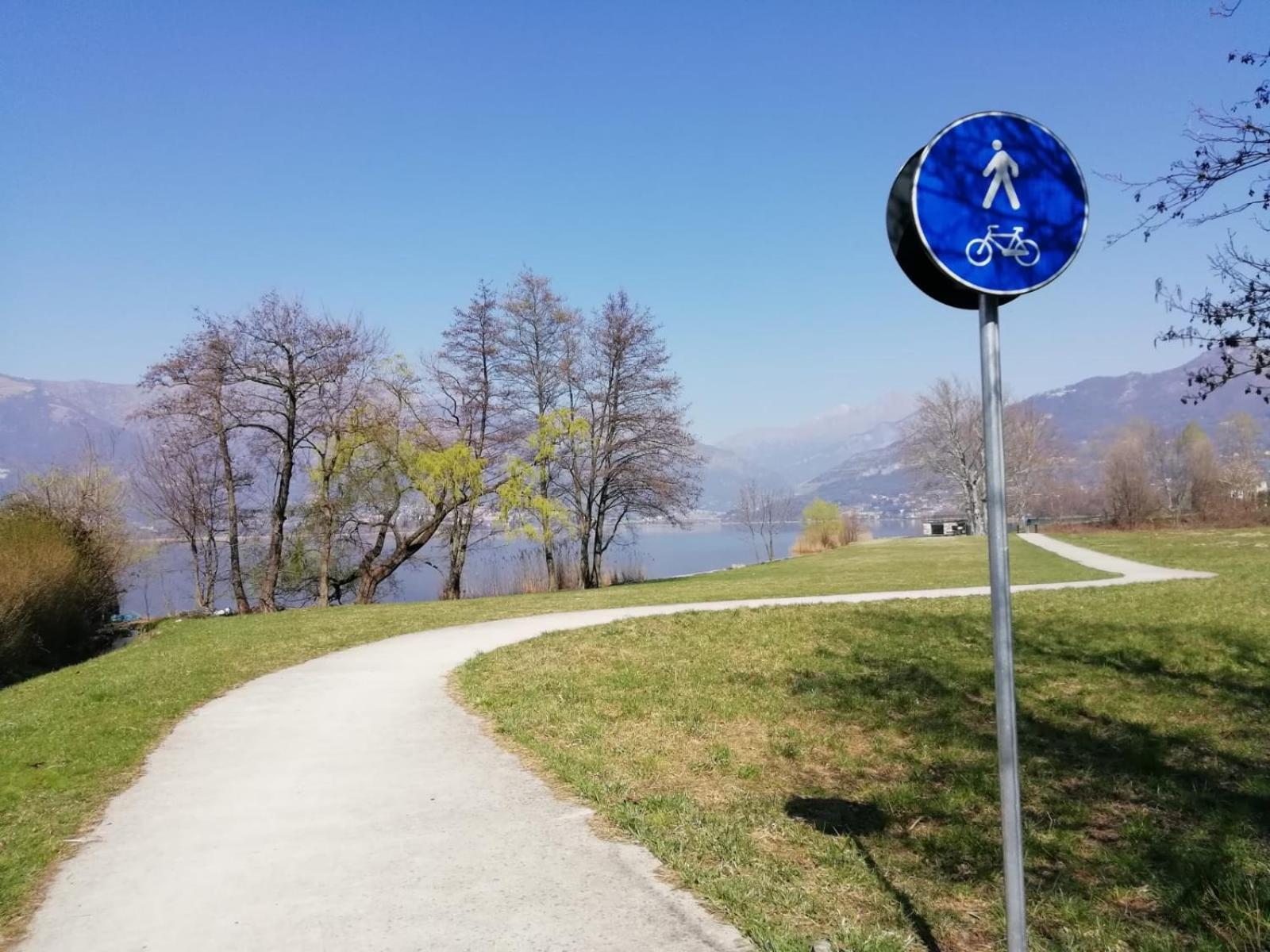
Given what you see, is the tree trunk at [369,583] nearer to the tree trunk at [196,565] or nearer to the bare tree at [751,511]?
the tree trunk at [196,565]

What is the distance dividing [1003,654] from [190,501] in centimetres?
3827

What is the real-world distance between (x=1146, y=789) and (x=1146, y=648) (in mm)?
5043

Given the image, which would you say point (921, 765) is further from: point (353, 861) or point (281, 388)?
point (281, 388)

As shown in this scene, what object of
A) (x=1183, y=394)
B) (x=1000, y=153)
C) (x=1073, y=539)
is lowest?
(x=1073, y=539)

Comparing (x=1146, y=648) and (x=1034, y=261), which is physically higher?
(x=1034, y=261)

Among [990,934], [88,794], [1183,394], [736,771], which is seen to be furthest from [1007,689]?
[88,794]

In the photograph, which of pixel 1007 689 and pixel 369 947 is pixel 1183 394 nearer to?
pixel 1007 689

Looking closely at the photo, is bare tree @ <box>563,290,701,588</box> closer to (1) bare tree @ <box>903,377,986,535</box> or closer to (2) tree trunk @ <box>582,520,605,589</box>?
(2) tree trunk @ <box>582,520,605,589</box>

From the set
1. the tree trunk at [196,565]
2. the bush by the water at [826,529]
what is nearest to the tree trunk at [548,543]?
the tree trunk at [196,565]

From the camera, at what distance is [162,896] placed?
3.77 m

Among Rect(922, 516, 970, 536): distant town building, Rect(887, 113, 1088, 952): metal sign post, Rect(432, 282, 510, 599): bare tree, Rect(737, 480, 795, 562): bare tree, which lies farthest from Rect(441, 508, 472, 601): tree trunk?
Rect(922, 516, 970, 536): distant town building

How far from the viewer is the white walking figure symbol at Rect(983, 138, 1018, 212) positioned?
235cm

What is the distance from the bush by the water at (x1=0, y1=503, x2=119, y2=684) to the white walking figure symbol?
57.5 feet

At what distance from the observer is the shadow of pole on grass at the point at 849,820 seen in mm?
3646
